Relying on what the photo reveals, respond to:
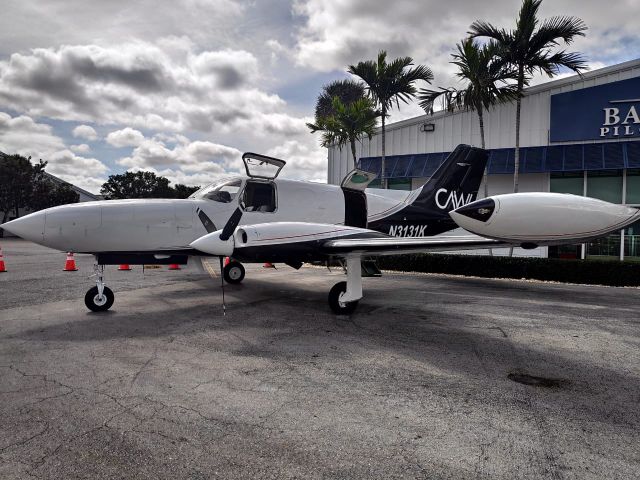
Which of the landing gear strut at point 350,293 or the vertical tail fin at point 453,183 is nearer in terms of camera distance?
the landing gear strut at point 350,293

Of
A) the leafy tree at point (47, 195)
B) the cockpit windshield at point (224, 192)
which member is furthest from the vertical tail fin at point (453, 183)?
the leafy tree at point (47, 195)

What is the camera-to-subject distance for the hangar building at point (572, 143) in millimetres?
17453

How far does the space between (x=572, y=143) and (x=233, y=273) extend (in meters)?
17.4

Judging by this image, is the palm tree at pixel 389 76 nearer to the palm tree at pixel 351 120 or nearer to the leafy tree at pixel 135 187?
the palm tree at pixel 351 120

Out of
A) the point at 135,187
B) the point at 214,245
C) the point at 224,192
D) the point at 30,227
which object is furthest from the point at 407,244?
the point at 135,187

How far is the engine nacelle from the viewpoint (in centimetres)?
497

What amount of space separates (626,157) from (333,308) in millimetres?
16661

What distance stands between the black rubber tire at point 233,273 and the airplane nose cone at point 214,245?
510 cm

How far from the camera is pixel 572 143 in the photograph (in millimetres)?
18875

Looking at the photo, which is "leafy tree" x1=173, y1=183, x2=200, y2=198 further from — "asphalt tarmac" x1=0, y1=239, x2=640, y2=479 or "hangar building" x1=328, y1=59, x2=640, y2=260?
"asphalt tarmac" x1=0, y1=239, x2=640, y2=479

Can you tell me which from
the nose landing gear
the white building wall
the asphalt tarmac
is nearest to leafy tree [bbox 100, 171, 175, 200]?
the white building wall

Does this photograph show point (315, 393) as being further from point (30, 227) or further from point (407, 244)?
point (30, 227)

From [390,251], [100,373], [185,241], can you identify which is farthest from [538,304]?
[100,373]

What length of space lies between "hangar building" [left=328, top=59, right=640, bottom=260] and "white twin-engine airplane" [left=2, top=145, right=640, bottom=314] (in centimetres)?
1133
